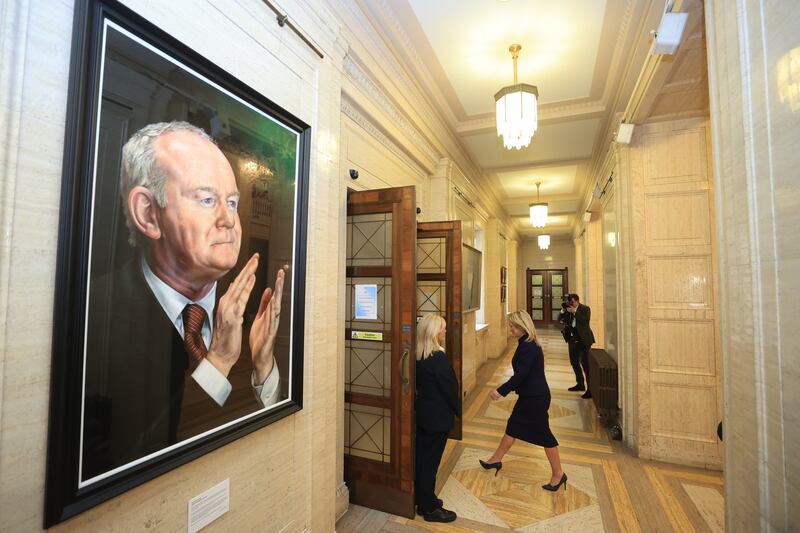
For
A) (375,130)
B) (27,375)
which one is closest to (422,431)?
(27,375)

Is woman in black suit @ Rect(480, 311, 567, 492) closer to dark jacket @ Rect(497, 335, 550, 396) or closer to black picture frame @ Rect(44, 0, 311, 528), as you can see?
dark jacket @ Rect(497, 335, 550, 396)

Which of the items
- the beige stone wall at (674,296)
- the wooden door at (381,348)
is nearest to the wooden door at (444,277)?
the wooden door at (381,348)

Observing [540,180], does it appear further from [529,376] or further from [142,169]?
[142,169]

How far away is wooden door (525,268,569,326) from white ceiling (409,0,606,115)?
1281 cm

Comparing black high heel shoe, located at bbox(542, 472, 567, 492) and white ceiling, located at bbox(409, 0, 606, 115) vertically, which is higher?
white ceiling, located at bbox(409, 0, 606, 115)

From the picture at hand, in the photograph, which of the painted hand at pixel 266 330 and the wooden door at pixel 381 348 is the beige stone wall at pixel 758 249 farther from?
the painted hand at pixel 266 330

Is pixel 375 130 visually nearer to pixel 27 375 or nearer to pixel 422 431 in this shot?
pixel 422 431

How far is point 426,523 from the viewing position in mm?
2809

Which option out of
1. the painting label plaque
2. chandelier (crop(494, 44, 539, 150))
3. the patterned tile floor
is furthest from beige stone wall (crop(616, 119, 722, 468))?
the painting label plaque

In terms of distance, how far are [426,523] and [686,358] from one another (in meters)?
2.95

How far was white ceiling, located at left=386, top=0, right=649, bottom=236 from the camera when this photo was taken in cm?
295

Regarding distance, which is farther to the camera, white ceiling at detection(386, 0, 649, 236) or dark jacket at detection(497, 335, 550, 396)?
dark jacket at detection(497, 335, 550, 396)

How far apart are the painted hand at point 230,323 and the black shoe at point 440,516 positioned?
2055 millimetres

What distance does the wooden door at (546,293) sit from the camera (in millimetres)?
15984
